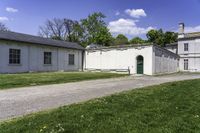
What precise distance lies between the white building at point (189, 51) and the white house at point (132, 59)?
11156 millimetres

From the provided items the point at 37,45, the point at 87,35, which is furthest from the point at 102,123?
the point at 87,35

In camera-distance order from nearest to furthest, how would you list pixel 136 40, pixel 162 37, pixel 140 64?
pixel 140 64 < pixel 162 37 < pixel 136 40

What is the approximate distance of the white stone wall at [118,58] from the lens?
92.2 ft

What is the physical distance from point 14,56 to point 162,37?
47380mm

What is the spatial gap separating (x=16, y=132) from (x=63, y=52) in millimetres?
27053

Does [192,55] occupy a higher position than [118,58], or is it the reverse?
[192,55]

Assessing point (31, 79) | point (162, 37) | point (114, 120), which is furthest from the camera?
point (162, 37)

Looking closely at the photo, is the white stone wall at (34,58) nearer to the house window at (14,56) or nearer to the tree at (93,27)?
the house window at (14,56)

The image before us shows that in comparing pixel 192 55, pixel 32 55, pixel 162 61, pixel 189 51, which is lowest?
pixel 162 61

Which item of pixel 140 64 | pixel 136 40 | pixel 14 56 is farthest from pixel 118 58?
pixel 136 40

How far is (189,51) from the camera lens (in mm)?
45125

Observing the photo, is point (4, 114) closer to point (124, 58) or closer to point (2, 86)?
point (2, 86)

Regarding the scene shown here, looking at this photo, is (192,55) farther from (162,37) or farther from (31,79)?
(31,79)

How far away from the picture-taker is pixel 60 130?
4.69m
